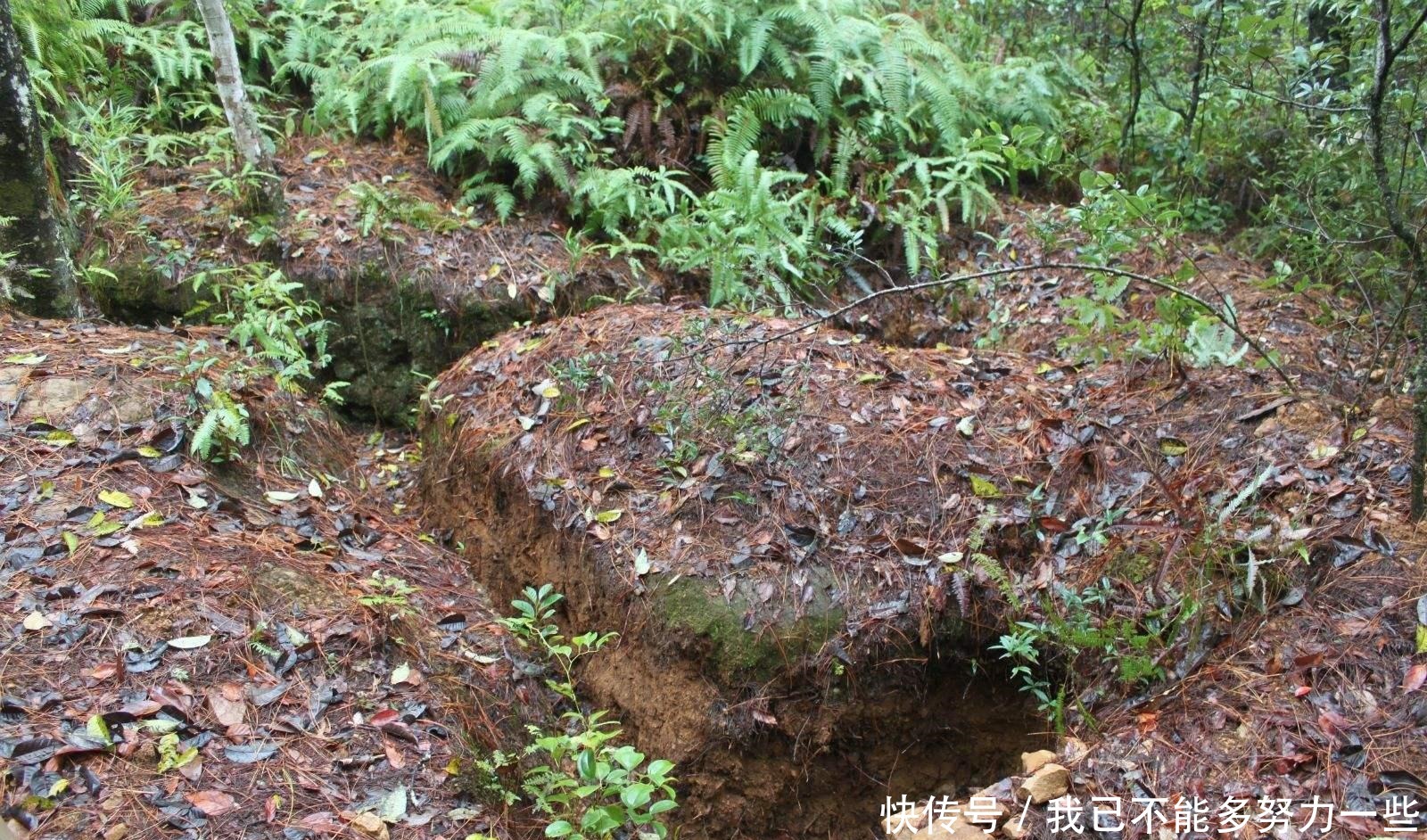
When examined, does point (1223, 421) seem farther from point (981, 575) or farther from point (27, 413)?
point (27, 413)

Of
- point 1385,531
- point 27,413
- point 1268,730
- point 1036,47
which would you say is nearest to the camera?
point 1268,730

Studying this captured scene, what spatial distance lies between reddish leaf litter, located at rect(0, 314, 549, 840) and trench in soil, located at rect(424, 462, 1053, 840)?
0.64m

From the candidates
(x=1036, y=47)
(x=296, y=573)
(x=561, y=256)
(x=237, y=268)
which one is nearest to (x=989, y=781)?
(x=296, y=573)

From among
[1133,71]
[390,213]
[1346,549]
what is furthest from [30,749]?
[1133,71]

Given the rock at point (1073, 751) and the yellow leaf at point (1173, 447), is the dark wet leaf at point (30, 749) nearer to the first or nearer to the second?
the rock at point (1073, 751)

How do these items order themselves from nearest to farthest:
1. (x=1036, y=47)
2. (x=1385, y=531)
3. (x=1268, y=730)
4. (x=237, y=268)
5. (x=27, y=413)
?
(x=1268, y=730)
(x=1385, y=531)
(x=27, y=413)
(x=237, y=268)
(x=1036, y=47)

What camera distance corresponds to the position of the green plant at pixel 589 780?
9.29 ft

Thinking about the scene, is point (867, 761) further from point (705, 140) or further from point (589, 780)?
point (705, 140)

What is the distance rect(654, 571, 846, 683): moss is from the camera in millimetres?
3912

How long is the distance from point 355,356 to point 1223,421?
5010 millimetres

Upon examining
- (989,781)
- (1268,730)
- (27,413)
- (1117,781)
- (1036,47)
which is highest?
(1036,47)

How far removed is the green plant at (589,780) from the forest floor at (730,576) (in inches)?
5.9

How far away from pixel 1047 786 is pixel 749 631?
131cm

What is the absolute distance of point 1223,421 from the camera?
4.21 meters
